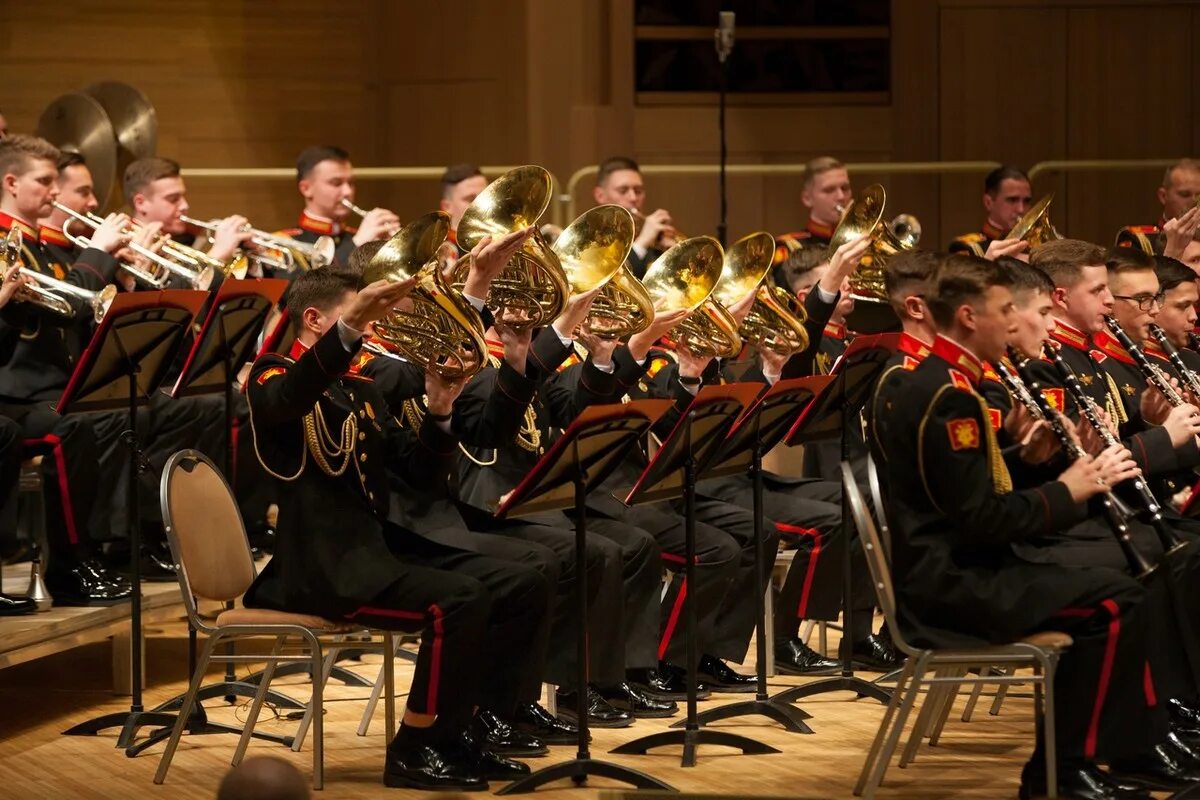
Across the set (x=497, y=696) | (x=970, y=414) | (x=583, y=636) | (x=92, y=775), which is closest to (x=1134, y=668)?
(x=970, y=414)

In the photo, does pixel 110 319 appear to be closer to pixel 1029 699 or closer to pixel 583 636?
pixel 583 636

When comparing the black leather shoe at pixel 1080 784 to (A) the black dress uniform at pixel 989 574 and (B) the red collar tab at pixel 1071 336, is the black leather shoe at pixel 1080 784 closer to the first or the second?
(A) the black dress uniform at pixel 989 574

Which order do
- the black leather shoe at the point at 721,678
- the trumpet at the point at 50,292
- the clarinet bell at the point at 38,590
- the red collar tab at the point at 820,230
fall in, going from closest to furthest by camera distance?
1. the clarinet bell at the point at 38,590
2. the trumpet at the point at 50,292
3. the black leather shoe at the point at 721,678
4. the red collar tab at the point at 820,230

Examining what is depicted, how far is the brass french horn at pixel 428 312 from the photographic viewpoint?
448 cm

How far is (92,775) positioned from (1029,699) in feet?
9.54

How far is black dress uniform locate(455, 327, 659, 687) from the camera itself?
513 cm

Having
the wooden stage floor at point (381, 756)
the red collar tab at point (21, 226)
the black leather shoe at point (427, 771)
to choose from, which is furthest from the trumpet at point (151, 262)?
the black leather shoe at point (427, 771)

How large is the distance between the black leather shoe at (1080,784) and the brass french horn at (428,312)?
67.0 inches

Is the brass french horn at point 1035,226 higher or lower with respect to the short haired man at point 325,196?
lower

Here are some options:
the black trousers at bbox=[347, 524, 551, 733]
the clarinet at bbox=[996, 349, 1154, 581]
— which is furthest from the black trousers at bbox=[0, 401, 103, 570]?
the clarinet at bbox=[996, 349, 1154, 581]

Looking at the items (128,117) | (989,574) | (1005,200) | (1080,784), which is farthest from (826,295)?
(128,117)

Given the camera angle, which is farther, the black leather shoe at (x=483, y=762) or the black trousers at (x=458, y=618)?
the black leather shoe at (x=483, y=762)

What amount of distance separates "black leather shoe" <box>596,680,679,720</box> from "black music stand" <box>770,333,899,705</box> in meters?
0.35

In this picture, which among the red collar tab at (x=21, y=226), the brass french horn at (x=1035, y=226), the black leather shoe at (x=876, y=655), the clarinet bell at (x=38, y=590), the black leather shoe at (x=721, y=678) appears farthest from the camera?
the brass french horn at (x=1035, y=226)
